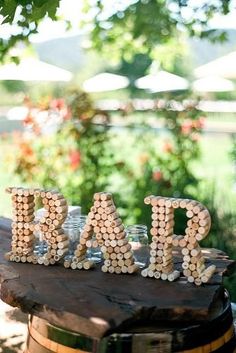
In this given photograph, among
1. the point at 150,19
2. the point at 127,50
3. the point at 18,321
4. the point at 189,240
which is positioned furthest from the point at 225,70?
the point at 189,240

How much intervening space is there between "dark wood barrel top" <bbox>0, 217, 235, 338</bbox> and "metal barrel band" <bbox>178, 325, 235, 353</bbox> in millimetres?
85

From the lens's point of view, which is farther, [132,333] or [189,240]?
[189,240]

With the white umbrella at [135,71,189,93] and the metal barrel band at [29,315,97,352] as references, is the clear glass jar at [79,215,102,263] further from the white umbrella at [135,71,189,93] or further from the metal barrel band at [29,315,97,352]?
the white umbrella at [135,71,189,93]

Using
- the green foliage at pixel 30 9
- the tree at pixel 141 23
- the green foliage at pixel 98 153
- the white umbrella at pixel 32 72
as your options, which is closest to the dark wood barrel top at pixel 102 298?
the green foliage at pixel 30 9

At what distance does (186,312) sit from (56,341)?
0.41 m

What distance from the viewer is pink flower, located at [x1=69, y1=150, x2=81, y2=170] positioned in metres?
5.07

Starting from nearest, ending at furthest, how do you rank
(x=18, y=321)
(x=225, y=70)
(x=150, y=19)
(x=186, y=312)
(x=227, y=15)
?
1. (x=186, y=312)
2. (x=18, y=321)
3. (x=227, y=15)
4. (x=150, y=19)
5. (x=225, y=70)

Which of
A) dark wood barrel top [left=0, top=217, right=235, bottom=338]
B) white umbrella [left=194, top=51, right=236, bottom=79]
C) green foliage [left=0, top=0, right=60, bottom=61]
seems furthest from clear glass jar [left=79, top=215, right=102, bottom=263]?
white umbrella [left=194, top=51, right=236, bottom=79]

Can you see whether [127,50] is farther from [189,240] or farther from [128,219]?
[189,240]

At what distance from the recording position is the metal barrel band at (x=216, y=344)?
184 centimetres

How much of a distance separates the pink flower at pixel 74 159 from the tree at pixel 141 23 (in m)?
0.96

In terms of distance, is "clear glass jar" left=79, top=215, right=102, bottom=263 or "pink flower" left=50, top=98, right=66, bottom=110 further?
"pink flower" left=50, top=98, right=66, bottom=110

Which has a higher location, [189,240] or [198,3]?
[198,3]

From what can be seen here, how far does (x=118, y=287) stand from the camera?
1984 mm
